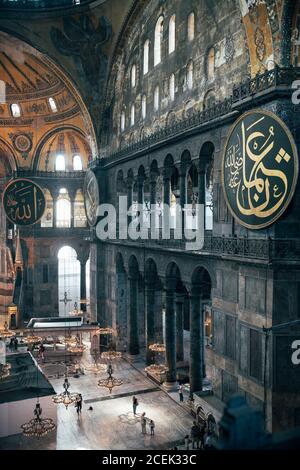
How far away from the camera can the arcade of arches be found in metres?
9.57

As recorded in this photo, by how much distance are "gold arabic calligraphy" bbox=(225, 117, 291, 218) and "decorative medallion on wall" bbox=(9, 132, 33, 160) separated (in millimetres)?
18692

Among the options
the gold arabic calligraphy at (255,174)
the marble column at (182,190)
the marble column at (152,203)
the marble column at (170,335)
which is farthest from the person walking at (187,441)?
the marble column at (152,203)

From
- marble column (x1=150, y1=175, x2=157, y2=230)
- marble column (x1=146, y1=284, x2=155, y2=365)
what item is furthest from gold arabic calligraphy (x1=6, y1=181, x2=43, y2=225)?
marble column (x1=146, y1=284, x2=155, y2=365)

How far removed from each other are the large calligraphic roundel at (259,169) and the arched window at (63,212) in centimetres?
1888

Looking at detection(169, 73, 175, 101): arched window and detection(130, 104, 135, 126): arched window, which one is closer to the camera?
detection(169, 73, 175, 101): arched window

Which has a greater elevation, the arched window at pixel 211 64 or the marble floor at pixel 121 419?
the arched window at pixel 211 64

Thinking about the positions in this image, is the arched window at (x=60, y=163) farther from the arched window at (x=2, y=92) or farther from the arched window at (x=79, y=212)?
the arched window at (x=2, y=92)

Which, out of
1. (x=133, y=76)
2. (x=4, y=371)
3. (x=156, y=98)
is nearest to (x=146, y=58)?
(x=133, y=76)

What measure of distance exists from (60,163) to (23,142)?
8.12ft

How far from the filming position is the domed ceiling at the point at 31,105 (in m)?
22.4

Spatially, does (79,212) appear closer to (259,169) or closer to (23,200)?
(23,200)

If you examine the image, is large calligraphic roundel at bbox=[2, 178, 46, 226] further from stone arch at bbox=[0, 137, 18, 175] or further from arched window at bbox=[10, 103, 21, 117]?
stone arch at bbox=[0, 137, 18, 175]

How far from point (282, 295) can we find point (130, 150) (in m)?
10.5
